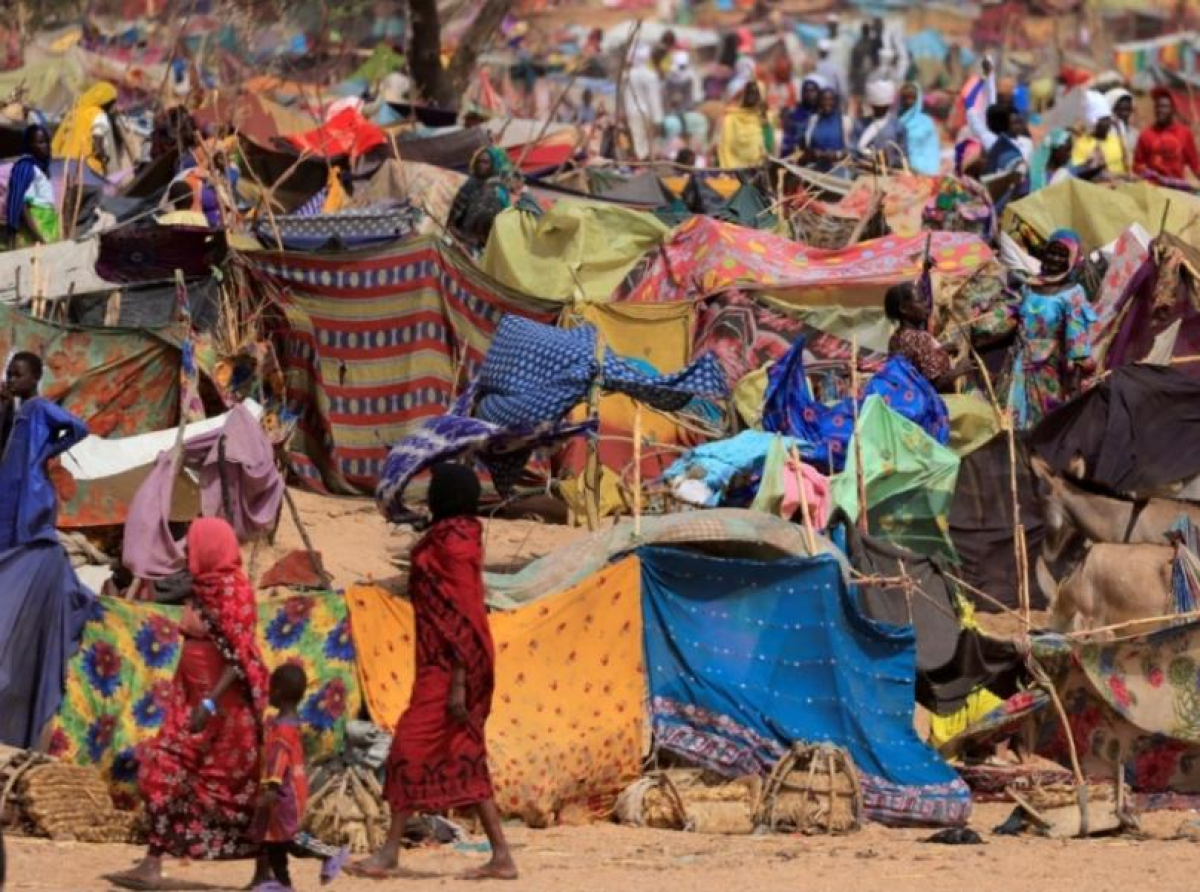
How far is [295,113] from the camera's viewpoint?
2286 cm

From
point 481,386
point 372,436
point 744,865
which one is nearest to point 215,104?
point 372,436

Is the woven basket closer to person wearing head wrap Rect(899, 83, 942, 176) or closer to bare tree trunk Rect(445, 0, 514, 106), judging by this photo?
person wearing head wrap Rect(899, 83, 942, 176)

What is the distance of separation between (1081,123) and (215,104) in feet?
23.7

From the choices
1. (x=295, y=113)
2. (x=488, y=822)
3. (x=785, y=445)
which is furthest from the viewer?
(x=295, y=113)

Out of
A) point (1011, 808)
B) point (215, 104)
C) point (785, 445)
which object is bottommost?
point (1011, 808)

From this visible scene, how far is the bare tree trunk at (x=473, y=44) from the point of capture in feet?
78.9

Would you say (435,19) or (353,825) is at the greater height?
(435,19)

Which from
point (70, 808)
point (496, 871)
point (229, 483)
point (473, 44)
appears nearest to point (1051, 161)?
point (473, 44)

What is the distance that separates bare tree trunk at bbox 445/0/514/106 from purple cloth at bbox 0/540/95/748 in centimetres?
1434

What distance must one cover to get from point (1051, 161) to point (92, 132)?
21.6 ft

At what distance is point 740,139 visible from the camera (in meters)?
22.6

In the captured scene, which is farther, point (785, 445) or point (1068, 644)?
point (785, 445)

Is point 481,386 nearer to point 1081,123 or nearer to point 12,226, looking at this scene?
point 12,226

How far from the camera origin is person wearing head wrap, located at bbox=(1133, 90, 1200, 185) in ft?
68.3
